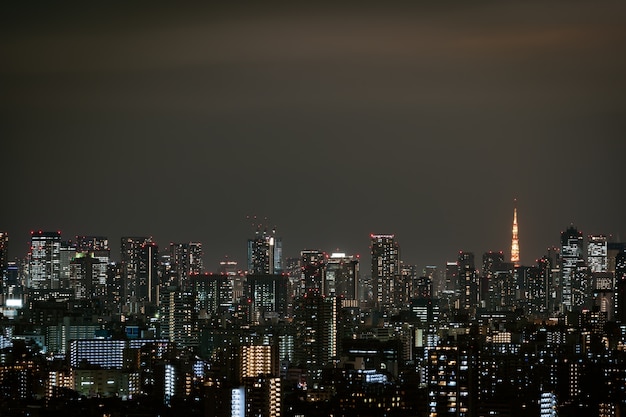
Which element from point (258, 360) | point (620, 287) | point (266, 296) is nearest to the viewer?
point (258, 360)

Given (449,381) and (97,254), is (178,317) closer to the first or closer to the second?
(97,254)

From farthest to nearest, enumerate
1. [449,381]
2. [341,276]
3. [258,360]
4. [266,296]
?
[341,276], [266,296], [258,360], [449,381]

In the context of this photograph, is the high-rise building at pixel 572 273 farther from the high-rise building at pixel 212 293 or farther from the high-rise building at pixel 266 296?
the high-rise building at pixel 212 293

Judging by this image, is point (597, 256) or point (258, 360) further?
point (597, 256)

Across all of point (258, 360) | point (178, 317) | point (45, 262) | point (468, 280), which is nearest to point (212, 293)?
point (45, 262)

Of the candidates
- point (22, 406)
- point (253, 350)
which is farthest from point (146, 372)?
point (22, 406)
